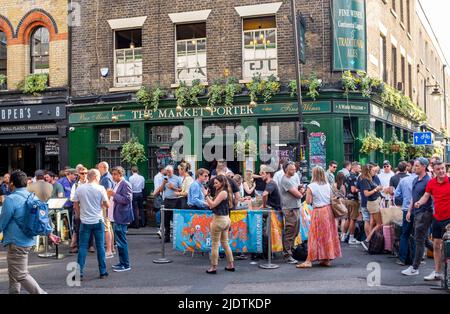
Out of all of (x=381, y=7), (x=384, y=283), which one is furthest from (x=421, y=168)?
(x=381, y=7)

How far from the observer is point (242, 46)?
55.0 ft

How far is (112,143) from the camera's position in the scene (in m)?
18.6

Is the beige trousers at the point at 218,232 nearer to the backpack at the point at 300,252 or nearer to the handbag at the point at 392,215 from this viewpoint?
the backpack at the point at 300,252

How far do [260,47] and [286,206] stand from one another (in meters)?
7.86

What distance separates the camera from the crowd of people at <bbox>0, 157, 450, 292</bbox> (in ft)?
26.3

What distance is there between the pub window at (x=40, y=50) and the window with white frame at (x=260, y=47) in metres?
7.84

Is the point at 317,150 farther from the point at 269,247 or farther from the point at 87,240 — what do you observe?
the point at 87,240

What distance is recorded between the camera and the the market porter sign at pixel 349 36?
1583 cm

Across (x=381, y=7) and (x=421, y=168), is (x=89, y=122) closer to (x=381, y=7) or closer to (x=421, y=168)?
(x=381, y=7)

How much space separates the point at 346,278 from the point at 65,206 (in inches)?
280

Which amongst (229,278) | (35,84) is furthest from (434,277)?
(35,84)

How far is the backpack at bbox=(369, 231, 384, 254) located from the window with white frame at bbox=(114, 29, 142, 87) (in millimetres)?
10333
